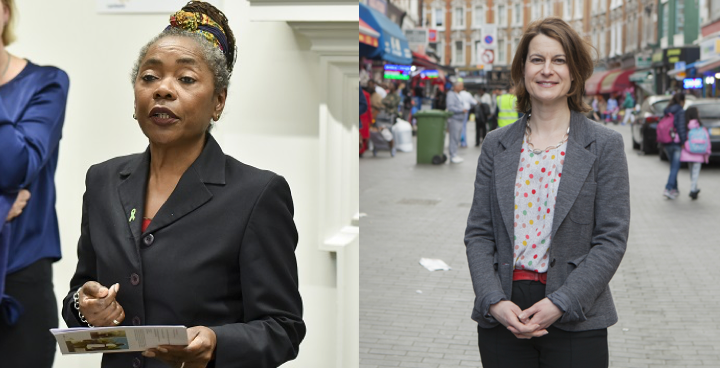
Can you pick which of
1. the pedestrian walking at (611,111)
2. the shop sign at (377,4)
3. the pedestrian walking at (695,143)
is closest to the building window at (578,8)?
the pedestrian walking at (695,143)

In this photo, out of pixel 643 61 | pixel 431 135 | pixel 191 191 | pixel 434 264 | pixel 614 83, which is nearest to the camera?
pixel 191 191

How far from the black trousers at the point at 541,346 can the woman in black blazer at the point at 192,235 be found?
65cm

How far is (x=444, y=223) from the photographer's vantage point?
10242 millimetres

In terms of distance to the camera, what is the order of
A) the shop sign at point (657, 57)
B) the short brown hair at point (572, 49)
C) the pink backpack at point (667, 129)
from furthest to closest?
1. the shop sign at point (657, 57)
2. the pink backpack at point (667, 129)
3. the short brown hair at point (572, 49)

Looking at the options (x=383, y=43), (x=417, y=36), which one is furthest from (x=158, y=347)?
(x=417, y=36)

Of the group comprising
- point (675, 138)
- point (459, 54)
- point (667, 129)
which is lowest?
point (675, 138)

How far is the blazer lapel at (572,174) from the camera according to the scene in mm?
2525

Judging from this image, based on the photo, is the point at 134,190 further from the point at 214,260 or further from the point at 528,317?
the point at 528,317

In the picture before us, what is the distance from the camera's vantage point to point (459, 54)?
56.4ft

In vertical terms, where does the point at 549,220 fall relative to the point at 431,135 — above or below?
above

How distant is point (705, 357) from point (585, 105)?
3.49 metres

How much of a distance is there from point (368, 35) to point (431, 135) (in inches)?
260

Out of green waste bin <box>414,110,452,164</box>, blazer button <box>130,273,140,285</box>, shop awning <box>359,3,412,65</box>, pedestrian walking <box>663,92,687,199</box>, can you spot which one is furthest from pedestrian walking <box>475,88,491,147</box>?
blazer button <box>130,273,140,285</box>

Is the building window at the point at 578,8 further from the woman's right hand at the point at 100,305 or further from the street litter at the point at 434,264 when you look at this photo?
the street litter at the point at 434,264
